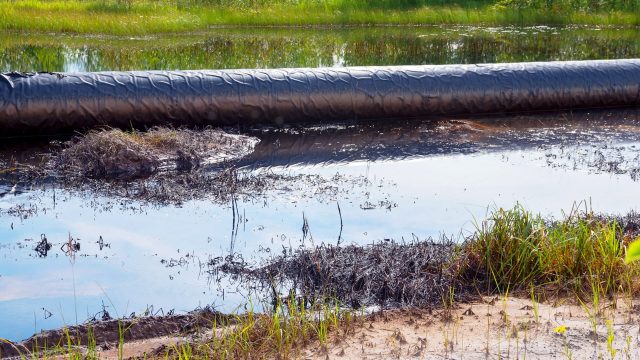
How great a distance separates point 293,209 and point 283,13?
15149 mm

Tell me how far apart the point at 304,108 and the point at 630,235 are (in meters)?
4.22

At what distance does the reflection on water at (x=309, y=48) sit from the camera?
43.2ft

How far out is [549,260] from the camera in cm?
476

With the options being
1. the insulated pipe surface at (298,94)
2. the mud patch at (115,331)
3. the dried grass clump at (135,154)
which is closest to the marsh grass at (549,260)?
the mud patch at (115,331)

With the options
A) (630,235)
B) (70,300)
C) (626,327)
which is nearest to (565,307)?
(626,327)

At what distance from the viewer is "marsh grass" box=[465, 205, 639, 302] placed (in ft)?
15.3

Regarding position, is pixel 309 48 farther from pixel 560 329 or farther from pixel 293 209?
pixel 560 329

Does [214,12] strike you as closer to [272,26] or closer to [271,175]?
[272,26]

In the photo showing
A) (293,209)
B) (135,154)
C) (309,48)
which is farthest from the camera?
(309,48)

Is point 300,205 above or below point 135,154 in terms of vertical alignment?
below

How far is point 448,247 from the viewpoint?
17.4 feet

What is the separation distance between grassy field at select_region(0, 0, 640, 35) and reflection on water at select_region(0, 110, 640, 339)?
10349 millimetres

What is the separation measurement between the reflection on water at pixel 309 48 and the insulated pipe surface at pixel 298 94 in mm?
3903

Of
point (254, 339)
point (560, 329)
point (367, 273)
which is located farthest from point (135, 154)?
point (560, 329)
